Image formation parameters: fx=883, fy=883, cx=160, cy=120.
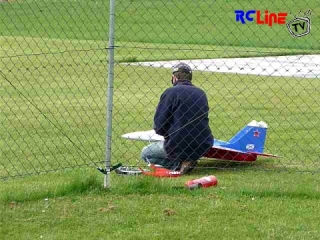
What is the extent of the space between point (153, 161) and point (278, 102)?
5.00m

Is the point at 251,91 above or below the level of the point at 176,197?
above

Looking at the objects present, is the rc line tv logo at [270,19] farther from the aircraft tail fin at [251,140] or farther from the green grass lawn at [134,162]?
the aircraft tail fin at [251,140]

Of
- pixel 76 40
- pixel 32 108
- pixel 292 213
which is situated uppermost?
pixel 76 40

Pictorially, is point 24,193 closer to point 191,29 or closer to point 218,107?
point 218,107

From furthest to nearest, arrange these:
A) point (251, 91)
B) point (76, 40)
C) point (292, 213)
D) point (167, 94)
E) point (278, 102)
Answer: point (76, 40) → point (251, 91) → point (278, 102) → point (167, 94) → point (292, 213)

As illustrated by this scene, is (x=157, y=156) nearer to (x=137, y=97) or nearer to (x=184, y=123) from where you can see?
(x=184, y=123)

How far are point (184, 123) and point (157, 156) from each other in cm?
53

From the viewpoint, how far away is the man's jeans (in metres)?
8.93

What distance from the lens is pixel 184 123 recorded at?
28.5 feet

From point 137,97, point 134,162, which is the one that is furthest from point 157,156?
point 137,97

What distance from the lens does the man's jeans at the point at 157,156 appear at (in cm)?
893

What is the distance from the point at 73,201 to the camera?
7.27 m

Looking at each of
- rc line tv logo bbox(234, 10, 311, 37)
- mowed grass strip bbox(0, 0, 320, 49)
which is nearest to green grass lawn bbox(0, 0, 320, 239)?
rc line tv logo bbox(234, 10, 311, 37)

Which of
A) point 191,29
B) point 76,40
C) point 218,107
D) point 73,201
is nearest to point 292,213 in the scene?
point 73,201
